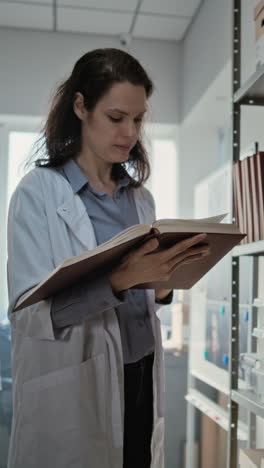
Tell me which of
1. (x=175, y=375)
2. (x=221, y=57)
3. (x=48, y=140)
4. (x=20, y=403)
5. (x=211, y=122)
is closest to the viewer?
(x=20, y=403)

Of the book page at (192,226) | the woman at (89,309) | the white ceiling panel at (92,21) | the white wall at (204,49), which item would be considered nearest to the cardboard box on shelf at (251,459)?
the woman at (89,309)

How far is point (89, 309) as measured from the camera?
0.99 metres

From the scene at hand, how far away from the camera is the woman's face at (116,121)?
46.3 inches

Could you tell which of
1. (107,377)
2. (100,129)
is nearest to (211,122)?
(100,129)

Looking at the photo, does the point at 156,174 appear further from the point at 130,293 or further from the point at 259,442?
the point at 130,293

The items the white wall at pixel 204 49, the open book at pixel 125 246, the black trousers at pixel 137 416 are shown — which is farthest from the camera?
the white wall at pixel 204 49

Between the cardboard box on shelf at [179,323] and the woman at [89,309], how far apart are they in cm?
209

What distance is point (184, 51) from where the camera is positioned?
3553 millimetres

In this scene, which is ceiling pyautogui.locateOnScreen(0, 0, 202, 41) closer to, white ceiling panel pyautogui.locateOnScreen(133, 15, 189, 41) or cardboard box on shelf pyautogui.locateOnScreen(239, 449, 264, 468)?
white ceiling panel pyautogui.locateOnScreen(133, 15, 189, 41)

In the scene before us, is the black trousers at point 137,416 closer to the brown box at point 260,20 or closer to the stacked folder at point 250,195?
the stacked folder at point 250,195

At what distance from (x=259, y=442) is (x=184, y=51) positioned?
255 cm

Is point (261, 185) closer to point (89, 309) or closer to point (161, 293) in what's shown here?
point (161, 293)

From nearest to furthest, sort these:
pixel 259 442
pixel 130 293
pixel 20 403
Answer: pixel 20 403, pixel 130 293, pixel 259 442

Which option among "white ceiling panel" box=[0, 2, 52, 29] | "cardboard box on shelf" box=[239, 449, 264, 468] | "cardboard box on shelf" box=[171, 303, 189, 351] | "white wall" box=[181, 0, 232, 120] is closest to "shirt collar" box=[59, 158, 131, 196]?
Answer: "cardboard box on shelf" box=[239, 449, 264, 468]
